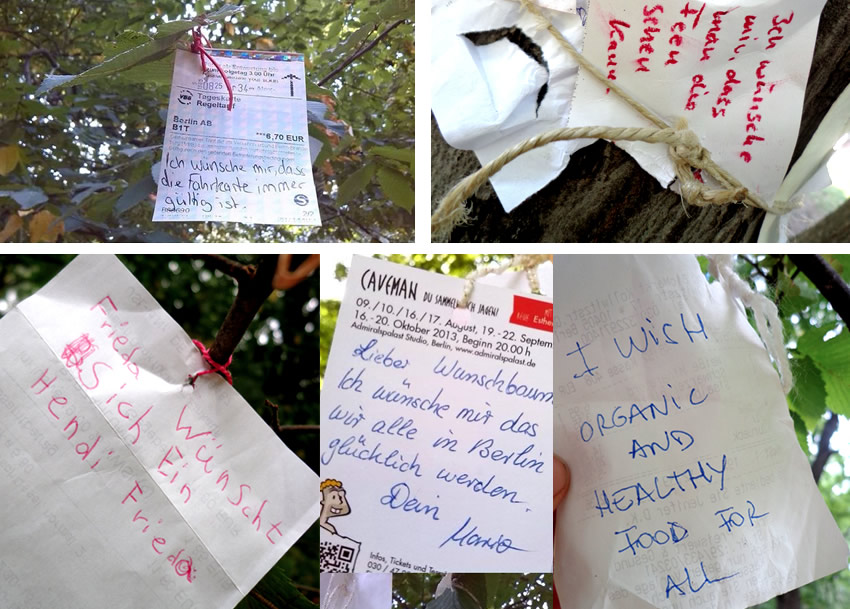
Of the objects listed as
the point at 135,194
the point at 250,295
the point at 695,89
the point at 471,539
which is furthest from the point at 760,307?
the point at 135,194

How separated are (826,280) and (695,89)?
20cm

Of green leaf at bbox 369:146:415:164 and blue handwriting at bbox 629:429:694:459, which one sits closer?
blue handwriting at bbox 629:429:694:459

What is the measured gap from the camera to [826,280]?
1.76 ft

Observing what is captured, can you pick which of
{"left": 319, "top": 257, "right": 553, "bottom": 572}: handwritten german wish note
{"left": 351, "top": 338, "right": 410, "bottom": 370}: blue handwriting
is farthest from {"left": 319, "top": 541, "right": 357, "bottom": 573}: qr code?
{"left": 351, "top": 338, "right": 410, "bottom": 370}: blue handwriting

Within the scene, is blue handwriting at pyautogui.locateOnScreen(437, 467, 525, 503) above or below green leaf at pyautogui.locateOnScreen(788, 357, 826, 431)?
below

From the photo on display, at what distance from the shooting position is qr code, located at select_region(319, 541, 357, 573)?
1.54 feet

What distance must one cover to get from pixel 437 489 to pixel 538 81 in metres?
0.29

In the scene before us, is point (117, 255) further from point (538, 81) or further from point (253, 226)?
point (538, 81)

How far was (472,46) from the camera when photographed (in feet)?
1.52

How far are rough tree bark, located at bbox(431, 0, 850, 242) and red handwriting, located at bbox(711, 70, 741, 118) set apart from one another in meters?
0.05

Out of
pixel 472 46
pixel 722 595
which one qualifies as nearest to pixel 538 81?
pixel 472 46

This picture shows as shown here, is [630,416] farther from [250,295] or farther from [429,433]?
[250,295]

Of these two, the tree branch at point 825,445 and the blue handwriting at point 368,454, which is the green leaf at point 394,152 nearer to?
the blue handwriting at point 368,454

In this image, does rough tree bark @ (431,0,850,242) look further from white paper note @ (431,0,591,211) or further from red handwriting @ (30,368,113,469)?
red handwriting @ (30,368,113,469)
